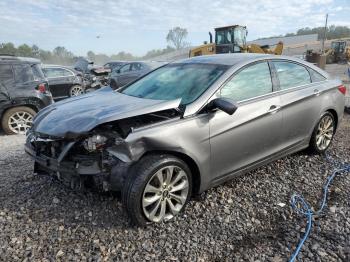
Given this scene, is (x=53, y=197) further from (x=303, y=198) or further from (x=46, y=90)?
(x=46, y=90)

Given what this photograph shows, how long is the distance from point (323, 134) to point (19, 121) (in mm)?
6370

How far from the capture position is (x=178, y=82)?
4.01 metres

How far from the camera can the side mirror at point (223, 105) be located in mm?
3318

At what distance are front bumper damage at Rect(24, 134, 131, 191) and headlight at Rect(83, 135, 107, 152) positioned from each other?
67 millimetres

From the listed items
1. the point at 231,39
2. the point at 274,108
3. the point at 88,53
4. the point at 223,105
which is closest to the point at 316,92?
the point at 274,108

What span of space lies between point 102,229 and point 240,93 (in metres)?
2.14

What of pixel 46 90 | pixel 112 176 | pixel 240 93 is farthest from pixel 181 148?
pixel 46 90

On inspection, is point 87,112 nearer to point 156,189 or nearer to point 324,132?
point 156,189

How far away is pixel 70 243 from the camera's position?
3039 millimetres

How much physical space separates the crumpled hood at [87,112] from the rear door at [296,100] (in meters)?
1.70

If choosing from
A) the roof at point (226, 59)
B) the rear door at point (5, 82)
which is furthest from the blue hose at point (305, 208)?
the rear door at point (5, 82)

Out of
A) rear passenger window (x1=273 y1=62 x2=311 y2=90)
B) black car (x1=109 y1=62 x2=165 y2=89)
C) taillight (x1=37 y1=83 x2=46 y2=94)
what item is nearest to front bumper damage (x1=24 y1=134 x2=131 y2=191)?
rear passenger window (x1=273 y1=62 x2=311 y2=90)

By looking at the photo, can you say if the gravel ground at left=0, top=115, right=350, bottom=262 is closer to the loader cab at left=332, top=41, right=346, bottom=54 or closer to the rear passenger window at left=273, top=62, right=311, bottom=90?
the rear passenger window at left=273, top=62, right=311, bottom=90

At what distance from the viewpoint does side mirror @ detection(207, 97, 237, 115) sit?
3318mm
